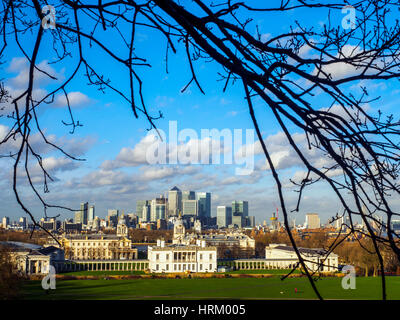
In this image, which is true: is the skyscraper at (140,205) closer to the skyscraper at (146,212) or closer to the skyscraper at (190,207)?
the skyscraper at (146,212)

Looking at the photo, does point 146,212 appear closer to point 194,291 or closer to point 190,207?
point 190,207

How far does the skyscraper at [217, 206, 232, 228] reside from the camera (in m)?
107

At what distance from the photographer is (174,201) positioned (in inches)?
4141

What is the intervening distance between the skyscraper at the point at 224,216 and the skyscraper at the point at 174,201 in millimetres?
9600

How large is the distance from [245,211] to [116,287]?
84.5 metres

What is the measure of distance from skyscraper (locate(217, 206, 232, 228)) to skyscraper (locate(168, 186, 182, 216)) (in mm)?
9600

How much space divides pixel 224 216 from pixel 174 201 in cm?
1244

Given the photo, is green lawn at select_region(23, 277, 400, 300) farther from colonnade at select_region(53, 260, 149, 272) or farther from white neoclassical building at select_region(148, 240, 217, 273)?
colonnade at select_region(53, 260, 149, 272)

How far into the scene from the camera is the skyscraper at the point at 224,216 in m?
107

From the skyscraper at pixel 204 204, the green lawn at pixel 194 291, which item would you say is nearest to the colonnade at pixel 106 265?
the green lawn at pixel 194 291

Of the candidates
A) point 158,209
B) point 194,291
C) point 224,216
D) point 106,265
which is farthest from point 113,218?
point 194,291

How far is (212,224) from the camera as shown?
338 feet
